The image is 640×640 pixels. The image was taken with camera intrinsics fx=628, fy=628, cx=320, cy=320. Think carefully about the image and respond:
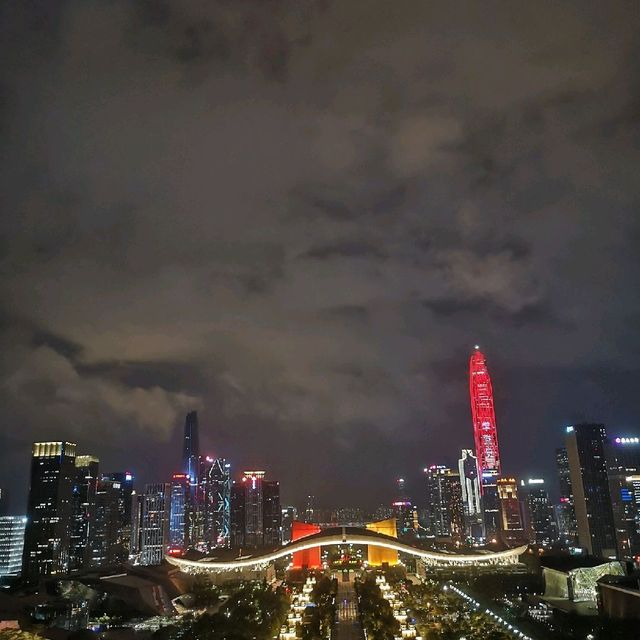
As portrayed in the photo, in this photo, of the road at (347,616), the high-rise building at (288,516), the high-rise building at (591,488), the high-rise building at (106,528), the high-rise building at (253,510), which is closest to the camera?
the road at (347,616)

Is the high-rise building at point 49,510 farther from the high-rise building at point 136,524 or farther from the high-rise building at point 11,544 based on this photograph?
the high-rise building at point 136,524

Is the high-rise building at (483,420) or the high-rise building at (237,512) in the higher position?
the high-rise building at (483,420)

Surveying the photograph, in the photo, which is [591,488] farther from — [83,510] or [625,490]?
[83,510]

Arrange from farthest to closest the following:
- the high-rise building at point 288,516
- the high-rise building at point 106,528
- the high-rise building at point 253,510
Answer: the high-rise building at point 288,516, the high-rise building at point 253,510, the high-rise building at point 106,528

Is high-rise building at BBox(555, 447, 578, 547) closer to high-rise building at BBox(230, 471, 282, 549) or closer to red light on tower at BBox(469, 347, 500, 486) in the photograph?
red light on tower at BBox(469, 347, 500, 486)

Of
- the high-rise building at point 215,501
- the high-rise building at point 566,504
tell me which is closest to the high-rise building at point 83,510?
the high-rise building at point 215,501

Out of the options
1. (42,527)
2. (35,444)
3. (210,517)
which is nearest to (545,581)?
(42,527)

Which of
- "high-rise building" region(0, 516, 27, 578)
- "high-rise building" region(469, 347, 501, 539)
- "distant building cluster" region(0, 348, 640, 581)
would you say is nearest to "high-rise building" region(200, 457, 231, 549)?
"distant building cluster" region(0, 348, 640, 581)
